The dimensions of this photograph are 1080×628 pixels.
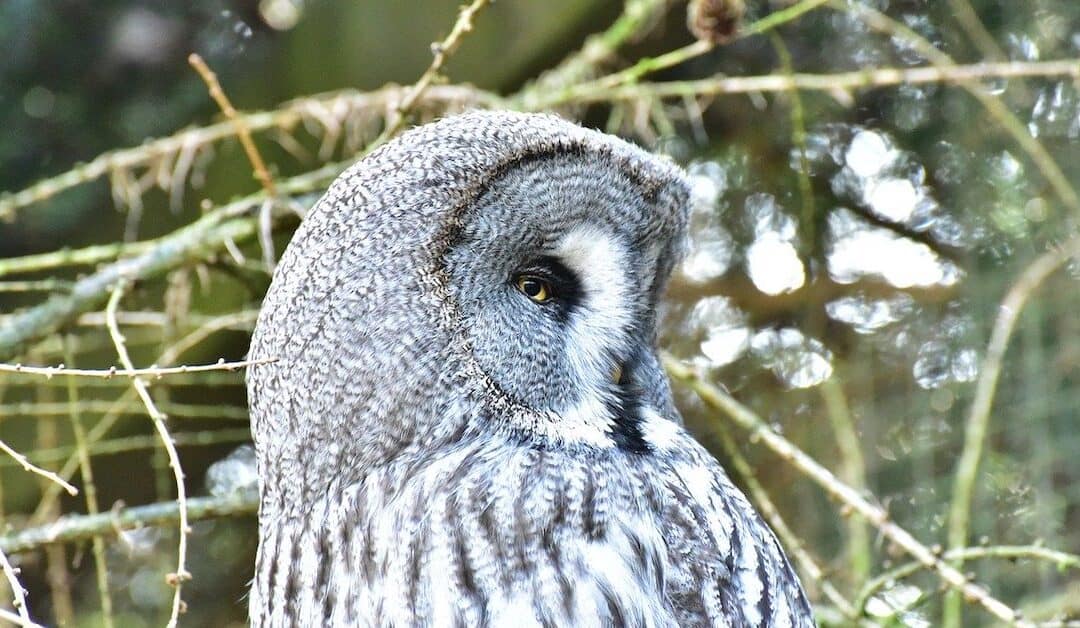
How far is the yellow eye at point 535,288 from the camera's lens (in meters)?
1.52

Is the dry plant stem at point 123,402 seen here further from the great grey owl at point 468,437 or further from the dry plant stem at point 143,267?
the great grey owl at point 468,437

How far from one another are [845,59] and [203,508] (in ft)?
5.71

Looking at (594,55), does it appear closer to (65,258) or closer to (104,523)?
(65,258)

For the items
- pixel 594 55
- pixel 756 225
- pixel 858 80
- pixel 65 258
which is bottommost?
pixel 65 258

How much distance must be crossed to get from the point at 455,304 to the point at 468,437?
0.15 meters

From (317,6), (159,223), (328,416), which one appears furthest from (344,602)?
(317,6)

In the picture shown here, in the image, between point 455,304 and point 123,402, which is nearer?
point 455,304

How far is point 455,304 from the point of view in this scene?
1423 millimetres

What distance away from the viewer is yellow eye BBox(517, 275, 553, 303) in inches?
59.9

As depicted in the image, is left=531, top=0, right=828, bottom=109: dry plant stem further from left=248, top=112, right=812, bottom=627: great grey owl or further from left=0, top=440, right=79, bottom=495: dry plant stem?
left=0, top=440, right=79, bottom=495: dry plant stem

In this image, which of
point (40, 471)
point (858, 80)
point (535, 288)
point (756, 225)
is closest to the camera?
point (40, 471)

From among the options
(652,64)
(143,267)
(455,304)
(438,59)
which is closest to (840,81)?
(652,64)

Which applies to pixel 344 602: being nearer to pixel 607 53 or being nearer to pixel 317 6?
pixel 607 53

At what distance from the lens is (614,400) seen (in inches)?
63.2
